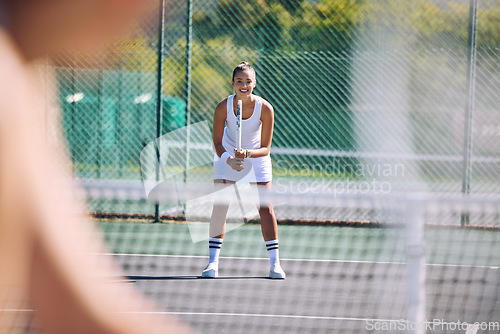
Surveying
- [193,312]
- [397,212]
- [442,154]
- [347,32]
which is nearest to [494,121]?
[442,154]

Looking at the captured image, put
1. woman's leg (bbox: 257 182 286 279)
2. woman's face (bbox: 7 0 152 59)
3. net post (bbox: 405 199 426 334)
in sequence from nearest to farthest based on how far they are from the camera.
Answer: woman's face (bbox: 7 0 152 59)
net post (bbox: 405 199 426 334)
woman's leg (bbox: 257 182 286 279)

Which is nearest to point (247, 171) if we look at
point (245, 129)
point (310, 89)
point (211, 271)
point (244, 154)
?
point (244, 154)

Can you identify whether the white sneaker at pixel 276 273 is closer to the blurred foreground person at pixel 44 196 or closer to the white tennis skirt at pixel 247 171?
the white tennis skirt at pixel 247 171

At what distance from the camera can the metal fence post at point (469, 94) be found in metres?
7.53

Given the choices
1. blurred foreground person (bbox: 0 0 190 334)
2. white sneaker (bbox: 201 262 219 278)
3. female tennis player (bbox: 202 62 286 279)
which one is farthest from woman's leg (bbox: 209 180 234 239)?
blurred foreground person (bbox: 0 0 190 334)

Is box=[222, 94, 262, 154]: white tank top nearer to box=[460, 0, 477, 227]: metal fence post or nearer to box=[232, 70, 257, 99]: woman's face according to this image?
box=[232, 70, 257, 99]: woman's face

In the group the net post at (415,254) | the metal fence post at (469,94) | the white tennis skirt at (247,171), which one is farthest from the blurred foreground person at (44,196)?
the metal fence post at (469,94)

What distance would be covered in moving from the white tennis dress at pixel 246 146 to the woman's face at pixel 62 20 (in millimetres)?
3529

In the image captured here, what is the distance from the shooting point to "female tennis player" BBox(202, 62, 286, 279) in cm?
500

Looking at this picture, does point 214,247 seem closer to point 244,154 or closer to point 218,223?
point 218,223

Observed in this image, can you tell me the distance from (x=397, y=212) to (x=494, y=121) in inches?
282

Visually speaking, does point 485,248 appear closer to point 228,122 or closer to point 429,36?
point 228,122

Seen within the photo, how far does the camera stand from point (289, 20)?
28.1ft

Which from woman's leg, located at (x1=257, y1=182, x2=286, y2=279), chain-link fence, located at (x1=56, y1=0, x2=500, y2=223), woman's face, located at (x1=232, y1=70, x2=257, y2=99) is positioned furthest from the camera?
chain-link fence, located at (x1=56, y1=0, x2=500, y2=223)
